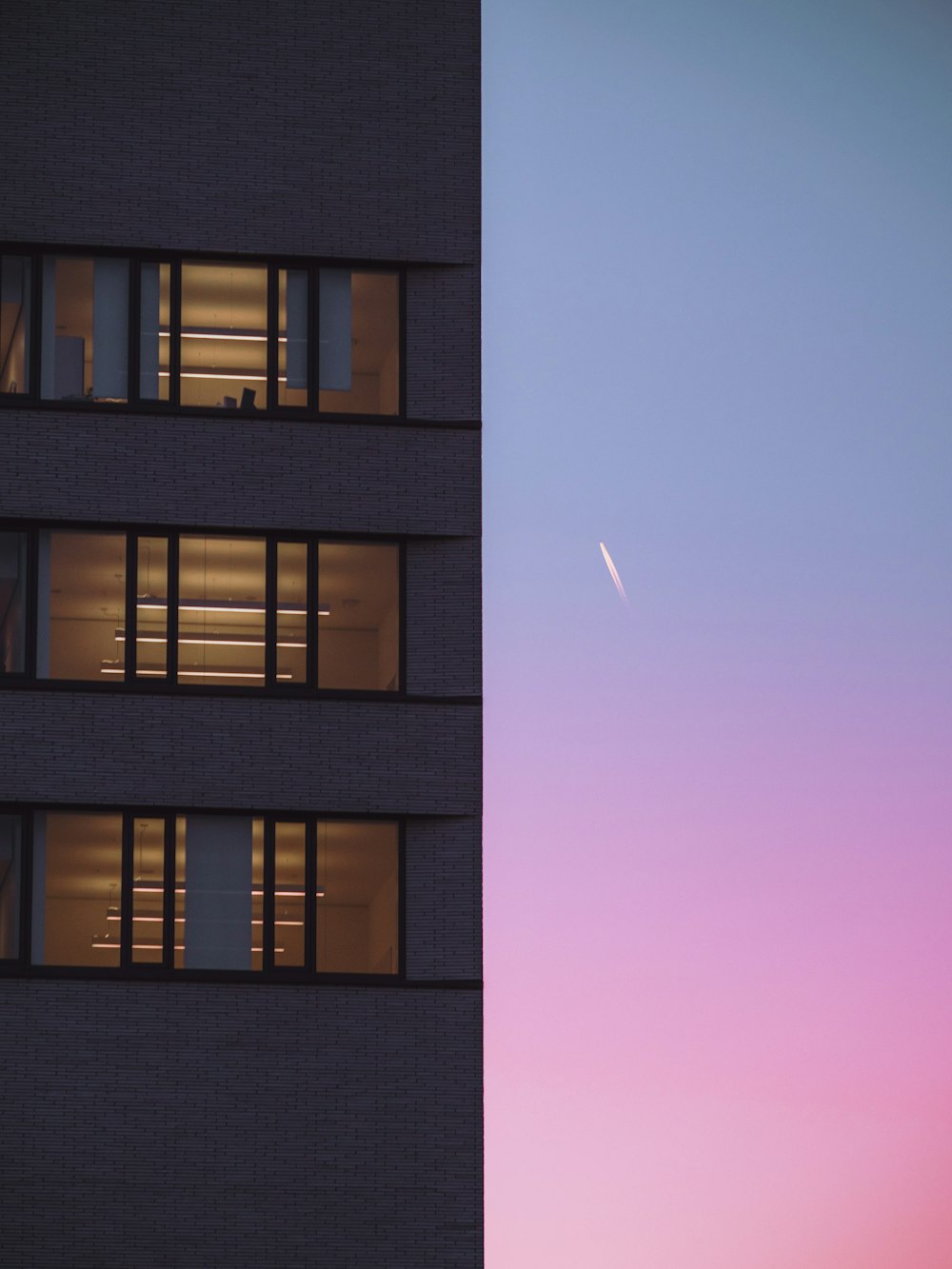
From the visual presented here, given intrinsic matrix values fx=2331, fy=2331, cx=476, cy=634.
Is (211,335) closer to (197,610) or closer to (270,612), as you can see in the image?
(197,610)

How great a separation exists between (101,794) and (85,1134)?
4226 mm

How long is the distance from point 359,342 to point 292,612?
12.6 feet

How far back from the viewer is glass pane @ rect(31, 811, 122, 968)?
29266 mm

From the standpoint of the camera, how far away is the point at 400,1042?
96.2ft

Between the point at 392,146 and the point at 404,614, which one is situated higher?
the point at 392,146

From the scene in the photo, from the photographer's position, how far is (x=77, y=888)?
29.5 metres

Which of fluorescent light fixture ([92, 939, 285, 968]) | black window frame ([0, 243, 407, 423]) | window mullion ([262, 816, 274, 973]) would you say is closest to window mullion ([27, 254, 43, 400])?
black window frame ([0, 243, 407, 423])

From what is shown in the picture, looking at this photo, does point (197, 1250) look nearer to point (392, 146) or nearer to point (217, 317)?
point (217, 317)

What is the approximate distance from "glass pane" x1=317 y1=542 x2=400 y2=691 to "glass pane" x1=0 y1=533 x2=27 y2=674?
12.6 ft

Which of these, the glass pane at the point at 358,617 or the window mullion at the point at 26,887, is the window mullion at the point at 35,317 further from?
the window mullion at the point at 26,887

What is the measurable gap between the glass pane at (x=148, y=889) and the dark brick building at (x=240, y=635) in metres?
0.04

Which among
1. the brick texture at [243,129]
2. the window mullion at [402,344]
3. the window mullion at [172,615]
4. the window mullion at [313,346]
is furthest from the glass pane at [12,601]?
the window mullion at [402,344]

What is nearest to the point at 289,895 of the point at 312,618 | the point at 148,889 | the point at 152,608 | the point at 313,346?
the point at 148,889

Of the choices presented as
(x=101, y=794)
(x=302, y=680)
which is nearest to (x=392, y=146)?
(x=302, y=680)
